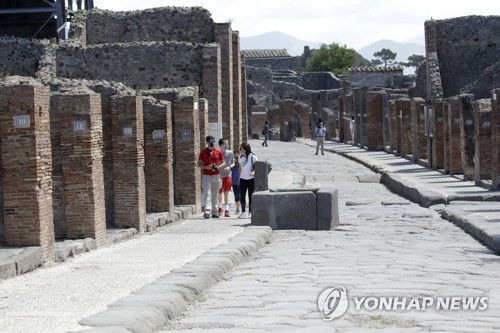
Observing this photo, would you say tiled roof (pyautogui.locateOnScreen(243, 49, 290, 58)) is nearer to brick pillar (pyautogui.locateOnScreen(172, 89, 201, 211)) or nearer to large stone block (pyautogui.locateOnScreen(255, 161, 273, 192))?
large stone block (pyautogui.locateOnScreen(255, 161, 273, 192))

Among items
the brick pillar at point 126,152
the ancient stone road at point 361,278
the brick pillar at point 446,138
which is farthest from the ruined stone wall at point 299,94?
the brick pillar at point 126,152

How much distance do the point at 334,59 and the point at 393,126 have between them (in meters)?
73.3

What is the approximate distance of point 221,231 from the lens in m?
17.1

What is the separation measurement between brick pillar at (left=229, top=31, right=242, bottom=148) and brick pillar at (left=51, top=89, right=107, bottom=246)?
17.0 metres

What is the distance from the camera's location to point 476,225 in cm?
1681

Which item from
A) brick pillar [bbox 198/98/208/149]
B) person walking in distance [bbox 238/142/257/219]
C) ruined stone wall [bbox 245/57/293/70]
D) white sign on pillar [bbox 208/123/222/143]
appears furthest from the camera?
ruined stone wall [bbox 245/57/293/70]

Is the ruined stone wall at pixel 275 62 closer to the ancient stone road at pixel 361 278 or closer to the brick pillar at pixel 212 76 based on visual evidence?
the brick pillar at pixel 212 76

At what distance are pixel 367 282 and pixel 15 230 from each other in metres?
4.46

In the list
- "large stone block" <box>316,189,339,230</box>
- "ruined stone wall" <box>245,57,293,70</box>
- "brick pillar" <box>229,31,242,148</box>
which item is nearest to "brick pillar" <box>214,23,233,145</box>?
"brick pillar" <box>229,31,242,148</box>

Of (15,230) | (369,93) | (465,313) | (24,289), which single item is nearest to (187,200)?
(15,230)

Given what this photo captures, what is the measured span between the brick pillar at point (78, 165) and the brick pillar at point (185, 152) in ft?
21.6

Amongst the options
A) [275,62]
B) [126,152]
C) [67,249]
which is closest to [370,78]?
[275,62]

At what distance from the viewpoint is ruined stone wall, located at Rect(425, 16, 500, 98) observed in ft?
141

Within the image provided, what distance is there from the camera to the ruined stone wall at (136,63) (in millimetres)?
26156
